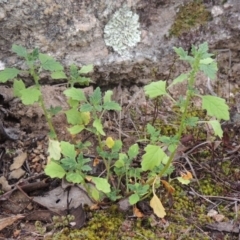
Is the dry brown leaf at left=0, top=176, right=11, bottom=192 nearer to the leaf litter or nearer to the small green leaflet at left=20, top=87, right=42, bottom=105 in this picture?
the leaf litter

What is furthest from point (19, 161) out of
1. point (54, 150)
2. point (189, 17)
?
point (189, 17)

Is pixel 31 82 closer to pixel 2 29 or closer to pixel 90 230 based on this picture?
pixel 2 29

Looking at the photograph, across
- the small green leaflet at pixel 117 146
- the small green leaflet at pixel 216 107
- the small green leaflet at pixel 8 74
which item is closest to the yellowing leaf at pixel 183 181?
the small green leaflet at pixel 117 146

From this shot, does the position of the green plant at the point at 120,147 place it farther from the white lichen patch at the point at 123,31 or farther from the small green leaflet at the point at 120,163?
the white lichen patch at the point at 123,31

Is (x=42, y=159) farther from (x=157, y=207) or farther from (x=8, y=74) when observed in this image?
(x=157, y=207)

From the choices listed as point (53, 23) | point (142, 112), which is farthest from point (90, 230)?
point (53, 23)
